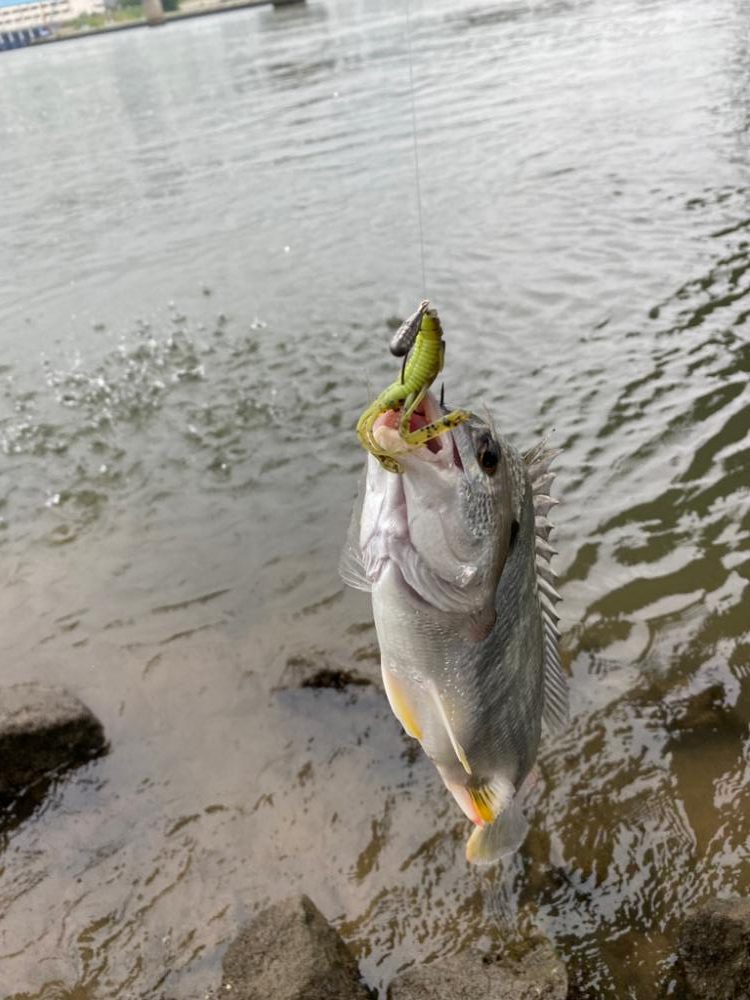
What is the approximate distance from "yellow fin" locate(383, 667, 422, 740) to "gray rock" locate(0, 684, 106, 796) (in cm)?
309

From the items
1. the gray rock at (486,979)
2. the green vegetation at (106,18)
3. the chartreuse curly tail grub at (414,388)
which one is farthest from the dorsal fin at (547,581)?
the green vegetation at (106,18)

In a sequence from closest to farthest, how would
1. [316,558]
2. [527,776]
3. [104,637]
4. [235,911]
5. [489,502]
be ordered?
[489,502] < [527,776] < [235,911] < [104,637] < [316,558]

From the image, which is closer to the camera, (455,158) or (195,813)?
(195,813)

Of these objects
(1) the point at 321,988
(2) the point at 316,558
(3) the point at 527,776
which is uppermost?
(3) the point at 527,776

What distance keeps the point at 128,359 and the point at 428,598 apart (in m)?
8.87

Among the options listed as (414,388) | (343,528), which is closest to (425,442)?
(414,388)

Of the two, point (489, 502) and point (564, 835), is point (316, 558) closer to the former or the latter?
point (564, 835)

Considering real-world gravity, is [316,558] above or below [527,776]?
below

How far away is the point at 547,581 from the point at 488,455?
0.96 m

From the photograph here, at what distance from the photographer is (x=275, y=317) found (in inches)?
446

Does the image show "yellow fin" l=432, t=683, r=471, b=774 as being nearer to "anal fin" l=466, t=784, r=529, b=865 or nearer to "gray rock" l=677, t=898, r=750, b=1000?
"anal fin" l=466, t=784, r=529, b=865

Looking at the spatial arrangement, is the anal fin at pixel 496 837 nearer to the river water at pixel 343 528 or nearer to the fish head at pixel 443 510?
the river water at pixel 343 528

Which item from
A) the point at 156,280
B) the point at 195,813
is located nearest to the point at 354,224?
the point at 156,280

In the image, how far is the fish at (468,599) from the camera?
2553mm
